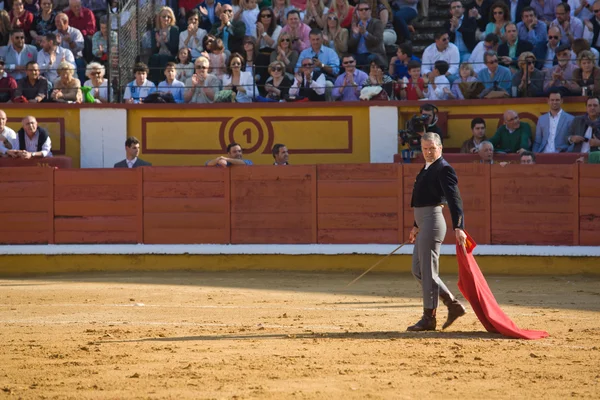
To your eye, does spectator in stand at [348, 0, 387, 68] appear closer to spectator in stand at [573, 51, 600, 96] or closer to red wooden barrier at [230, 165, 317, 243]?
red wooden barrier at [230, 165, 317, 243]

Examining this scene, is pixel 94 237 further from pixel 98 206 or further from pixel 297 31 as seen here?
pixel 297 31

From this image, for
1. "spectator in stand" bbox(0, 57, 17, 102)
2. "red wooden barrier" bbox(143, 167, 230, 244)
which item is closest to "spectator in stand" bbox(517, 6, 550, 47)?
"red wooden barrier" bbox(143, 167, 230, 244)

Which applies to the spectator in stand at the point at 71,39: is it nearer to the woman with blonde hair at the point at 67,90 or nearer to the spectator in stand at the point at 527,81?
the woman with blonde hair at the point at 67,90

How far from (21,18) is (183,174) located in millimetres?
3924

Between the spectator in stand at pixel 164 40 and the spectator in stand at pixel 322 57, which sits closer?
the spectator in stand at pixel 322 57

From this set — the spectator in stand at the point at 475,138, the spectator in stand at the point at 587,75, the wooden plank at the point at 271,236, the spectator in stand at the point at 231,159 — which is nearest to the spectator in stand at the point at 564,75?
the spectator in stand at the point at 587,75

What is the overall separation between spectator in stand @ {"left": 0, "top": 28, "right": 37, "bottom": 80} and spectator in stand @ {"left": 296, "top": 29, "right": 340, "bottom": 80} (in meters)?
3.65

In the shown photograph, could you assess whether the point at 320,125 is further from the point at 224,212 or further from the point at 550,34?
the point at 550,34

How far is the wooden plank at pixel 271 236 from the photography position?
12438mm

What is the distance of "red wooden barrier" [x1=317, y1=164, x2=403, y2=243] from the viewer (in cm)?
1223

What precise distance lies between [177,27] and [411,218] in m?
4.38

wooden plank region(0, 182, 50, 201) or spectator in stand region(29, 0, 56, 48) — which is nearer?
wooden plank region(0, 182, 50, 201)

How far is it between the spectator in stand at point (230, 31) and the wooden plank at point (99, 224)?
9.27 feet

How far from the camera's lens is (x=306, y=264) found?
12.4 meters
